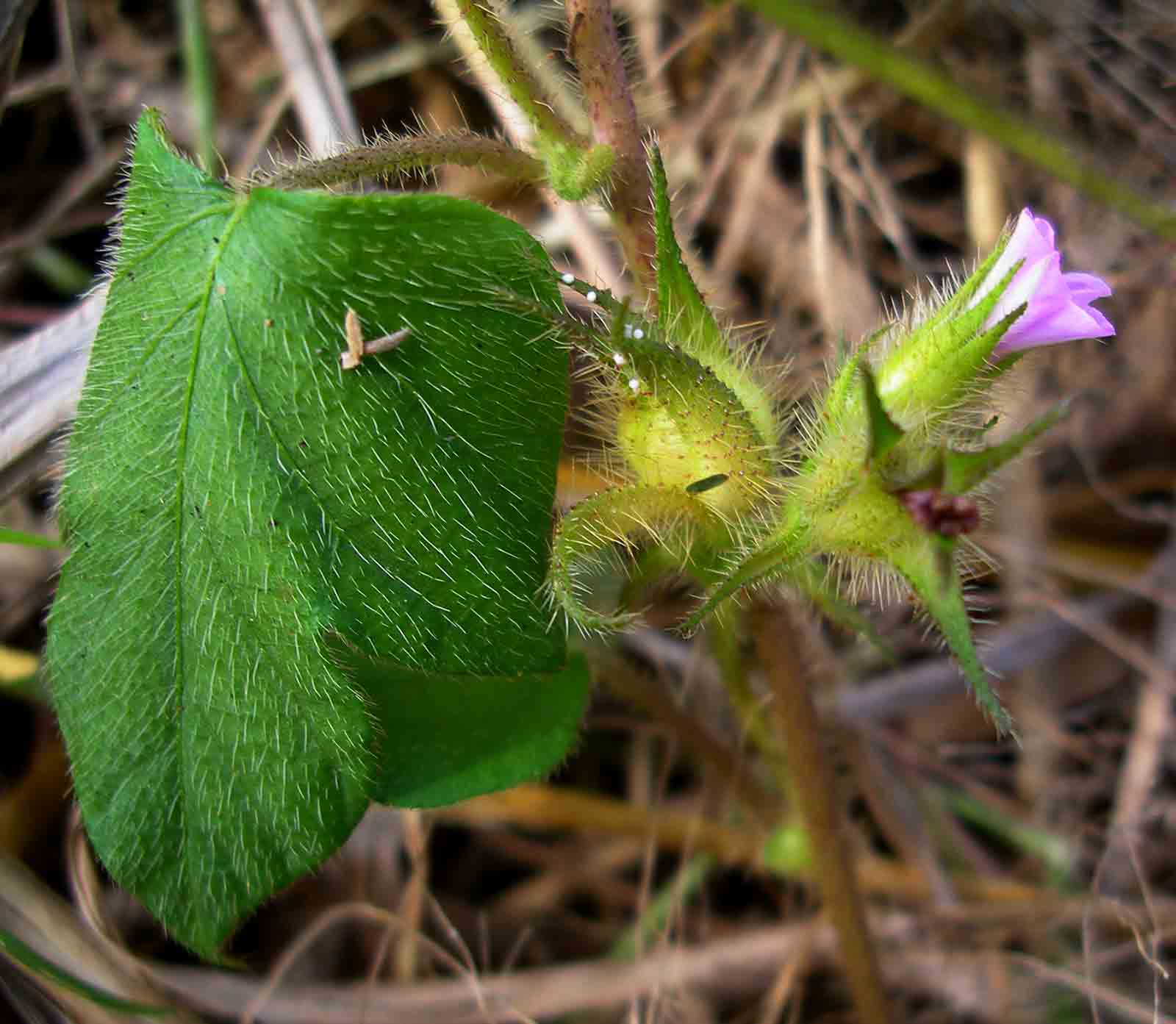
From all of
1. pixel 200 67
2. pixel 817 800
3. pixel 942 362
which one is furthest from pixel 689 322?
pixel 200 67

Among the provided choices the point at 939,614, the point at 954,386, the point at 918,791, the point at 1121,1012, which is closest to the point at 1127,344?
the point at 918,791

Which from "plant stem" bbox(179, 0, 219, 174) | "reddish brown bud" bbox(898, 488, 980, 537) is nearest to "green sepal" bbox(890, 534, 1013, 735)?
"reddish brown bud" bbox(898, 488, 980, 537)

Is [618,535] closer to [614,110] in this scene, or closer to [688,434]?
[688,434]

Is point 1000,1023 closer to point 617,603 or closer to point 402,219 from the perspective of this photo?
point 617,603

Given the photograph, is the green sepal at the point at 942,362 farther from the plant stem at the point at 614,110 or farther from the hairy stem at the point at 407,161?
the hairy stem at the point at 407,161

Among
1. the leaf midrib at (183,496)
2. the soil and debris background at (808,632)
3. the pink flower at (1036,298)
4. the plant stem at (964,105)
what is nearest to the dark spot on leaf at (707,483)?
the pink flower at (1036,298)
